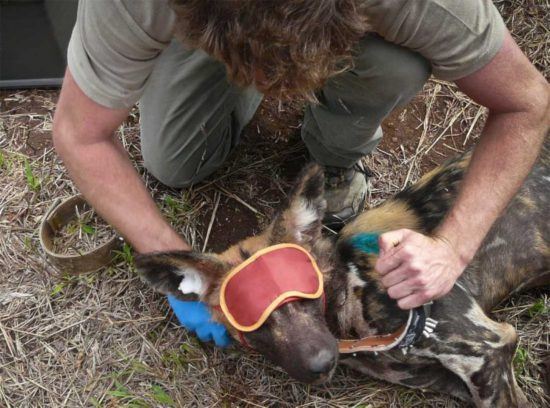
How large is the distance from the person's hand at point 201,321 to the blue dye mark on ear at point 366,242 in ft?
2.57

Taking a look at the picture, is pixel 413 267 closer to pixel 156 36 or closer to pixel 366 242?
pixel 366 242

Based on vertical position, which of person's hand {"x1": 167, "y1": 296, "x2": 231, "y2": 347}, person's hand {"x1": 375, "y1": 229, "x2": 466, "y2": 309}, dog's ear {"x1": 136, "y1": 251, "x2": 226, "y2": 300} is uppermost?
person's hand {"x1": 375, "y1": 229, "x2": 466, "y2": 309}

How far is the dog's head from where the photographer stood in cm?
297

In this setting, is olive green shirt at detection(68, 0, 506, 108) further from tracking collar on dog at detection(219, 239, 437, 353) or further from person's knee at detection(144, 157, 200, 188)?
person's knee at detection(144, 157, 200, 188)

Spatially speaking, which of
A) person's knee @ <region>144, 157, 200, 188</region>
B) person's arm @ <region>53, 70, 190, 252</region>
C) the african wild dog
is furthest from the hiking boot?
person's arm @ <region>53, 70, 190, 252</region>

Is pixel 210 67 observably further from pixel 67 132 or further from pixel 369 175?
pixel 369 175

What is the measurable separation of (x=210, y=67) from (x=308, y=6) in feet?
5.20

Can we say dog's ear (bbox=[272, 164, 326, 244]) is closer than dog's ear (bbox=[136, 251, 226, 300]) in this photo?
No

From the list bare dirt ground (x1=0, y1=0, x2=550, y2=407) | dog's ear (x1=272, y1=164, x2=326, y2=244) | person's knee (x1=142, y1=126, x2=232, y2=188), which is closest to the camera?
dog's ear (x1=272, y1=164, x2=326, y2=244)

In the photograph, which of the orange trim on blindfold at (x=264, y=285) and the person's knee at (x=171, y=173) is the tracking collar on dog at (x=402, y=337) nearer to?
the orange trim on blindfold at (x=264, y=285)

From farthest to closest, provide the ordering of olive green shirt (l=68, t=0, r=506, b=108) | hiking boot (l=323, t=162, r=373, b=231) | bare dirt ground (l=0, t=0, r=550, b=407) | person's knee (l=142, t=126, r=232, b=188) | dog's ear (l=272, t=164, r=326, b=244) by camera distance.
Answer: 1. hiking boot (l=323, t=162, r=373, b=231)
2. person's knee (l=142, t=126, r=232, b=188)
3. bare dirt ground (l=0, t=0, r=550, b=407)
4. dog's ear (l=272, t=164, r=326, b=244)
5. olive green shirt (l=68, t=0, r=506, b=108)

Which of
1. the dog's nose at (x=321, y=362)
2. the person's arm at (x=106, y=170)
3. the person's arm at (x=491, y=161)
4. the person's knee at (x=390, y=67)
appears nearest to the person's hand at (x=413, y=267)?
the person's arm at (x=491, y=161)

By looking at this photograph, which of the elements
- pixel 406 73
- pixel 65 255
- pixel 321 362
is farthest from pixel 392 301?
pixel 65 255

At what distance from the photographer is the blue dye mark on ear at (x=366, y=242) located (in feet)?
11.5
